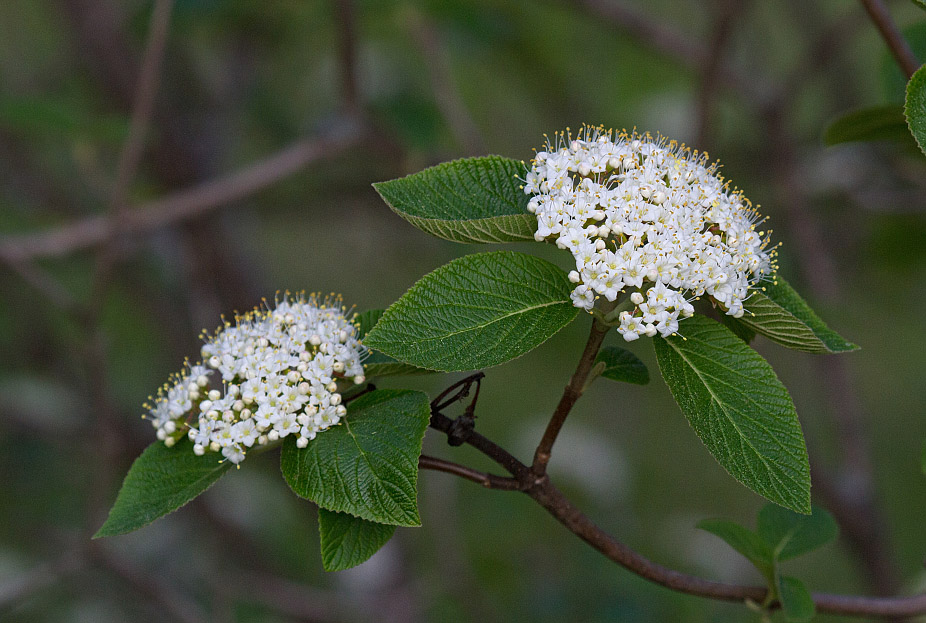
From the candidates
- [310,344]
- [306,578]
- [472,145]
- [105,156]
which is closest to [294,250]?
[105,156]

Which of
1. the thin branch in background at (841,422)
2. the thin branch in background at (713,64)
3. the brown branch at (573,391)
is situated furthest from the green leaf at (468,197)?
the thin branch in background at (841,422)

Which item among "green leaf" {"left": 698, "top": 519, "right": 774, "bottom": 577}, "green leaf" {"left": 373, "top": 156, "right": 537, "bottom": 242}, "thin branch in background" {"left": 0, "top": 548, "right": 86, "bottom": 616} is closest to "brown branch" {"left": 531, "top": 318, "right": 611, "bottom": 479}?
"green leaf" {"left": 373, "top": 156, "right": 537, "bottom": 242}

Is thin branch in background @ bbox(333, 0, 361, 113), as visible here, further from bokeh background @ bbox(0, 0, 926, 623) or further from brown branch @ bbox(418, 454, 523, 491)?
brown branch @ bbox(418, 454, 523, 491)

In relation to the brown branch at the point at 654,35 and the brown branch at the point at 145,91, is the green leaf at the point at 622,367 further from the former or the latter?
the brown branch at the point at 654,35

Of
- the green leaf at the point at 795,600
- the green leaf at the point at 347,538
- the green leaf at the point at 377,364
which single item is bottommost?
the green leaf at the point at 795,600

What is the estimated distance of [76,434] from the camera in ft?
11.0

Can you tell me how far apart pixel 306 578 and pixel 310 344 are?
3.18 metres

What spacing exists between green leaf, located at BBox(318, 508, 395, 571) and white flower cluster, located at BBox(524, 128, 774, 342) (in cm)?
36

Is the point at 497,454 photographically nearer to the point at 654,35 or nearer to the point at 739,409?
the point at 739,409

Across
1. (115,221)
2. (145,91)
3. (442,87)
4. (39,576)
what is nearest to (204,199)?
(115,221)

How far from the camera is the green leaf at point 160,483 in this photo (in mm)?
979

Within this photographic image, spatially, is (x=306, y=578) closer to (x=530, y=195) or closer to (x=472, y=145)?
(x=472, y=145)

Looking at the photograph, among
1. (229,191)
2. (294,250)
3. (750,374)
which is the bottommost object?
(750,374)

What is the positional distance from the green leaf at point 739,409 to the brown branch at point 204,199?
5.28 ft
